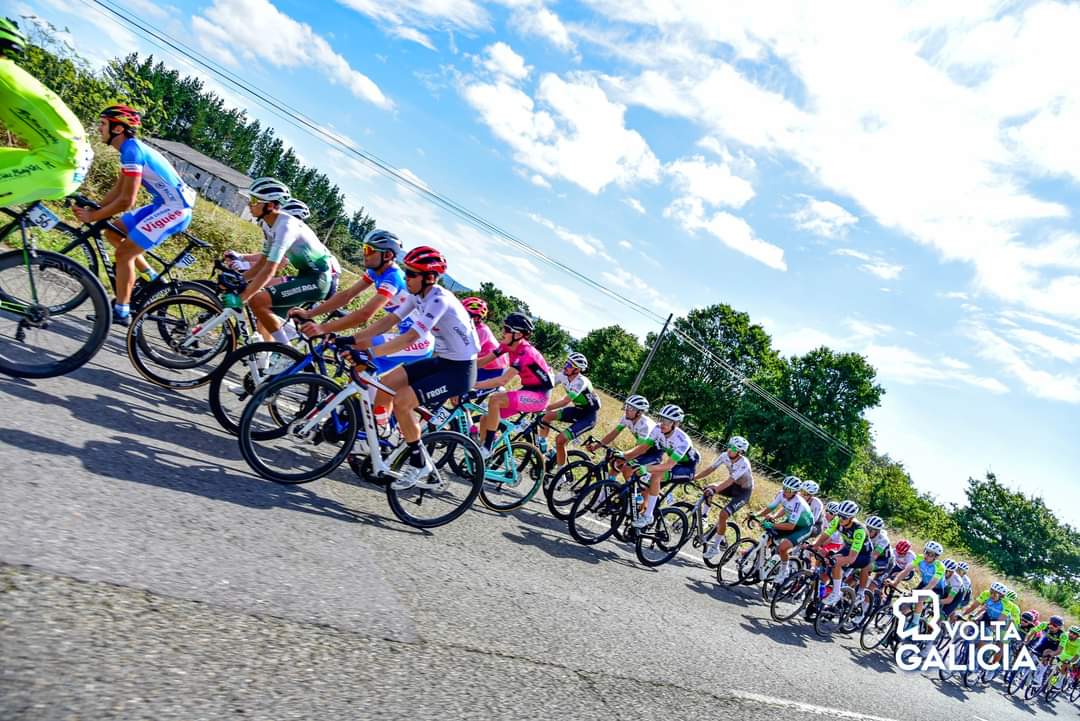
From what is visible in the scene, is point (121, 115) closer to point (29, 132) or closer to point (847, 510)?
point (29, 132)

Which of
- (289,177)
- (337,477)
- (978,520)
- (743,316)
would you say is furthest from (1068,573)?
(289,177)

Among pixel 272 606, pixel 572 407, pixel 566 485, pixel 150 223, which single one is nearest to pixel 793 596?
pixel 566 485

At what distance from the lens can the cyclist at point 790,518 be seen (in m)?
9.53

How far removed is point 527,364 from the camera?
7.65 metres

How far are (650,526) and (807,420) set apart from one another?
4083 cm

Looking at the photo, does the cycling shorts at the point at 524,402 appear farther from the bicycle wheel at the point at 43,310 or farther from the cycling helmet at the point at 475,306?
the bicycle wheel at the point at 43,310

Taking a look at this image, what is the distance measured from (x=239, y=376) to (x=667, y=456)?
5870mm

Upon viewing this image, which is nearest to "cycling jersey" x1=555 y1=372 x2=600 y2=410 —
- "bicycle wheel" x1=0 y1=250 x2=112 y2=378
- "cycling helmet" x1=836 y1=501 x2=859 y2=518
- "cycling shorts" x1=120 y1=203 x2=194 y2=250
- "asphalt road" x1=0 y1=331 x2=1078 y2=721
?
"asphalt road" x1=0 y1=331 x2=1078 y2=721

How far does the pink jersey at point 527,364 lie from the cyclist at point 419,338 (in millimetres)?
2250

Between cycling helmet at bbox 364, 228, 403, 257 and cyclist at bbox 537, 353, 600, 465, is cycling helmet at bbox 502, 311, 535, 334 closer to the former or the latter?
cyclist at bbox 537, 353, 600, 465

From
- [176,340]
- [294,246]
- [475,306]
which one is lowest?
[176,340]

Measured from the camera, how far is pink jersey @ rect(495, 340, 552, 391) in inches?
300

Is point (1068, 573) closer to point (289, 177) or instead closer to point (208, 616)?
point (208, 616)

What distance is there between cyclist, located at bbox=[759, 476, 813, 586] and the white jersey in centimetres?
663
